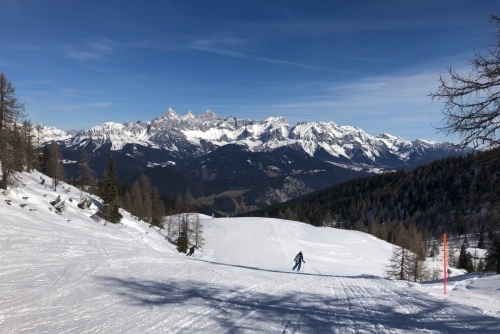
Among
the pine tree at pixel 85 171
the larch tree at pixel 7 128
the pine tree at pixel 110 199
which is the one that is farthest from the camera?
the pine tree at pixel 85 171

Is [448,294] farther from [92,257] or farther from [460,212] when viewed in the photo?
[92,257]

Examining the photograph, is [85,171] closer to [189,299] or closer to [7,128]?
[7,128]

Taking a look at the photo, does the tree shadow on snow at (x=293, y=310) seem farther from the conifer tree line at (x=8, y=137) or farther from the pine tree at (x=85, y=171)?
the pine tree at (x=85, y=171)

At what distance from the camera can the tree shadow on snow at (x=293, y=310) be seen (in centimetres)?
811

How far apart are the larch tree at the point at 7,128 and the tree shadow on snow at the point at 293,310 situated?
75.2 feet

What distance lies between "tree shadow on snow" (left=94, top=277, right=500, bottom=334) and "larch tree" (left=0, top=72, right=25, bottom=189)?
2292cm

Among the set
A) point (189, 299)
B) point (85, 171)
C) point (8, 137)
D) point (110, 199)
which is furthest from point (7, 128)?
point (85, 171)

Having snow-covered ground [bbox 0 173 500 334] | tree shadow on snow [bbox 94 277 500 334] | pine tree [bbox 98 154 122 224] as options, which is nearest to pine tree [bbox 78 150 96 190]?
pine tree [bbox 98 154 122 224]

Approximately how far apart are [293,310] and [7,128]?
31972 millimetres

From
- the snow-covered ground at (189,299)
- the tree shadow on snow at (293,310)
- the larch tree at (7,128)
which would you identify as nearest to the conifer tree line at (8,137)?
the larch tree at (7,128)

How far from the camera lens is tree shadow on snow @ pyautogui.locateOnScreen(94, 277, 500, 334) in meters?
8.11

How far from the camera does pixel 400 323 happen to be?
850 cm

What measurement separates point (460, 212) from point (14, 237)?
22055 mm

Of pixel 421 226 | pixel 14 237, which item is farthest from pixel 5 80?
pixel 421 226
